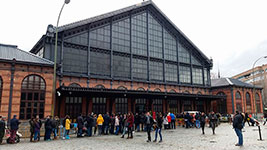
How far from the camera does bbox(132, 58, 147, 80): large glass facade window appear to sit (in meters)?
31.3

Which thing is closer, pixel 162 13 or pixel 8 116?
pixel 8 116

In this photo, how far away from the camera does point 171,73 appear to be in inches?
1400

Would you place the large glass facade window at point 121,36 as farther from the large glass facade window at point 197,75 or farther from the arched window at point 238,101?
the arched window at point 238,101

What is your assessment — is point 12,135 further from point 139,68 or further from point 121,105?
point 139,68

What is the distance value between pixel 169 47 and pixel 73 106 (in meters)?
19.7

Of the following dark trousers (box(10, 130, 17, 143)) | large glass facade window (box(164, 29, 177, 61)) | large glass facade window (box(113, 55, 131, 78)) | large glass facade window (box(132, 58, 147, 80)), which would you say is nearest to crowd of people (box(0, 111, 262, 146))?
dark trousers (box(10, 130, 17, 143))

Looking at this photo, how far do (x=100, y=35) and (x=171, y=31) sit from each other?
14.2 metres

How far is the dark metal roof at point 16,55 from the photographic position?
2088 cm

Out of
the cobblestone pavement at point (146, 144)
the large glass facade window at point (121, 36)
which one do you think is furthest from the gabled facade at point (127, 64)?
the cobblestone pavement at point (146, 144)

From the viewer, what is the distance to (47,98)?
21.6 metres

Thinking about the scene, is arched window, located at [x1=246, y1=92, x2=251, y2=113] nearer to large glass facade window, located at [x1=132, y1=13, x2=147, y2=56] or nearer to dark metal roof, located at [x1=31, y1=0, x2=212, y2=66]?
dark metal roof, located at [x1=31, y1=0, x2=212, y2=66]

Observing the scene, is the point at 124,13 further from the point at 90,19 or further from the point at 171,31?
the point at 171,31

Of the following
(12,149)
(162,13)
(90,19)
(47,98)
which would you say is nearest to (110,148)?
(12,149)

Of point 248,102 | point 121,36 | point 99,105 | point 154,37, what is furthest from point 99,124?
point 248,102
